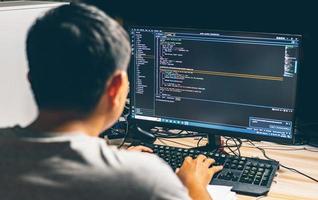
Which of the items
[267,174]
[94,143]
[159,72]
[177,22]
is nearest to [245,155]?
[267,174]

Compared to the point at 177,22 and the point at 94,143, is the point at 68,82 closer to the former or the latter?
the point at 94,143

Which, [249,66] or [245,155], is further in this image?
[245,155]

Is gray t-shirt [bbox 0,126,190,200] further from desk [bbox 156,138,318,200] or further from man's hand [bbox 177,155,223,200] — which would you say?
desk [bbox 156,138,318,200]

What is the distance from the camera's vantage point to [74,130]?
1.08 m

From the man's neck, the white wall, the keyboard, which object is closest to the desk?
the keyboard

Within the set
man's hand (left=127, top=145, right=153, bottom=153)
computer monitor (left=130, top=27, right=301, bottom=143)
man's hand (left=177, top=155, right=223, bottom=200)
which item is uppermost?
computer monitor (left=130, top=27, right=301, bottom=143)

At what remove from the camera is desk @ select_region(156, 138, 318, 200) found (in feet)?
5.43

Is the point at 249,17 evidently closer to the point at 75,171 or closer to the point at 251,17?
the point at 251,17

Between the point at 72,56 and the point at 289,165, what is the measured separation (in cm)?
106

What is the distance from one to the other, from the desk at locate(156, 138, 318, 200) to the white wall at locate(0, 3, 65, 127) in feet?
1.88

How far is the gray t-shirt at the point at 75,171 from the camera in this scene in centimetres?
103

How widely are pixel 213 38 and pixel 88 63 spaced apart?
2.77 feet

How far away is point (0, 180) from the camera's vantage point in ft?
3.54

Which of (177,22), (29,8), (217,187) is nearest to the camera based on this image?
(217,187)
